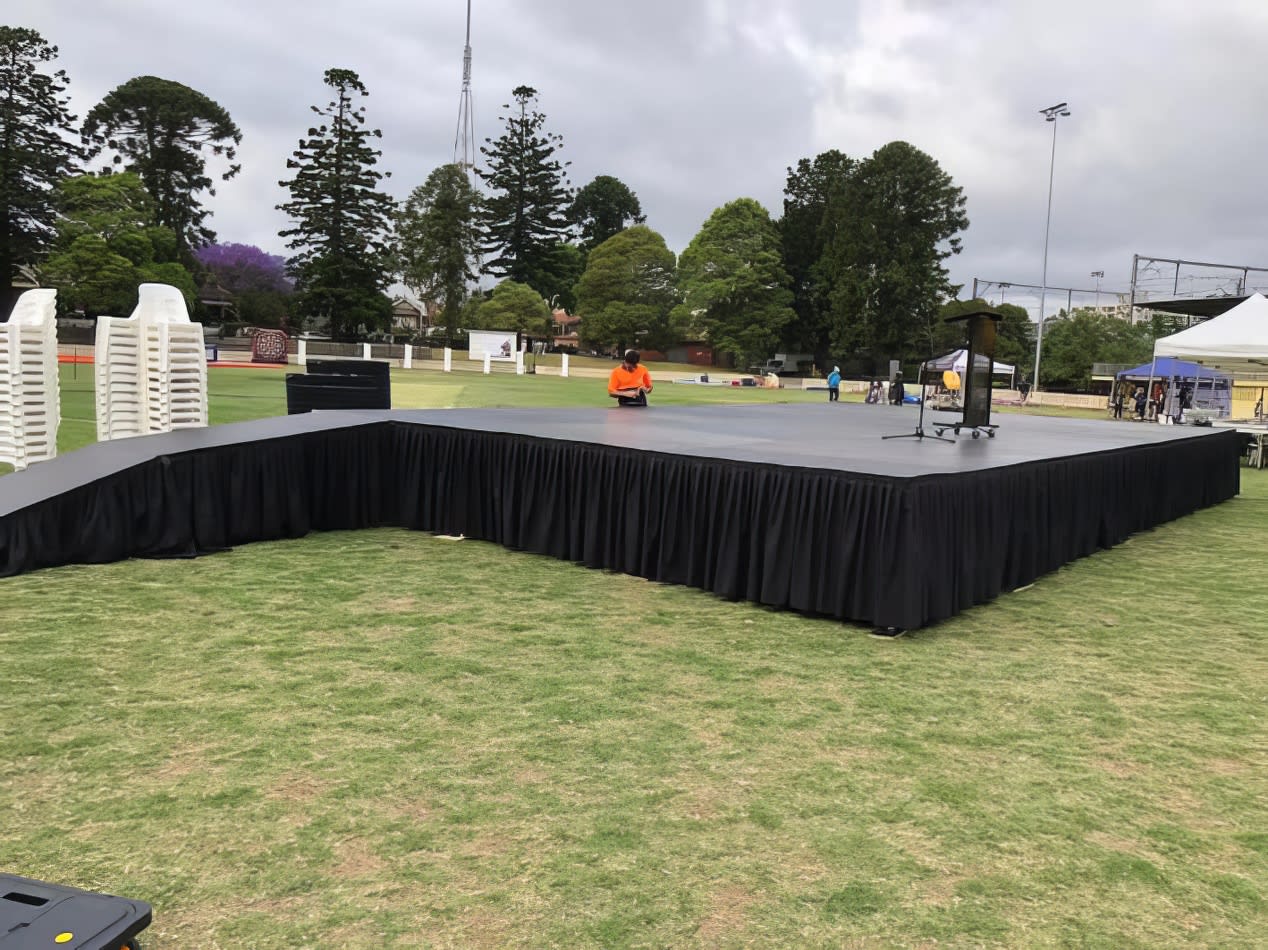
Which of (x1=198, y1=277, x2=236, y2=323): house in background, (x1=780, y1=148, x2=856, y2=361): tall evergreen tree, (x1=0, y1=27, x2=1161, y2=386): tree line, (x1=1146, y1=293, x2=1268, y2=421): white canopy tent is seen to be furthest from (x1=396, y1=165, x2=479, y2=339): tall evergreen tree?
(x1=1146, y1=293, x2=1268, y2=421): white canopy tent

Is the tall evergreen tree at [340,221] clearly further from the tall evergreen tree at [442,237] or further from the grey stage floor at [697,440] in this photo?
the grey stage floor at [697,440]

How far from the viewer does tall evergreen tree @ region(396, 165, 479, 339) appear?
58000 mm

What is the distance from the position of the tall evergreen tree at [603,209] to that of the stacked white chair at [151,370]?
75.2 metres

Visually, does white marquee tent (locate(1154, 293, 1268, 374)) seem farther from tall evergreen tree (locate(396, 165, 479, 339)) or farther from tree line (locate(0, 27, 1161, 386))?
tall evergreen tree (locate(396, 165, 479, 339))

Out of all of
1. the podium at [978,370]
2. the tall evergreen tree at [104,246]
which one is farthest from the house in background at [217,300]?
the podium at [978,370]

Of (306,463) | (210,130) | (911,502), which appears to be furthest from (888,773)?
(210,130)

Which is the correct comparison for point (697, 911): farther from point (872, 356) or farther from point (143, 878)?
point (872, 356)

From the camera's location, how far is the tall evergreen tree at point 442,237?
5800 cm

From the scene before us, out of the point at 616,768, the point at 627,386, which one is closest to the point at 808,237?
the point at 627,386

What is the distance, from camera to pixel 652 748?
352cm

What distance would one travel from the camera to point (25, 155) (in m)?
42.7

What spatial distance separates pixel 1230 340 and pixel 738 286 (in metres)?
38.8

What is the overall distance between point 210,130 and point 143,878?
61872mm

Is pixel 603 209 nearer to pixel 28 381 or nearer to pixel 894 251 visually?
pixel 894 251
